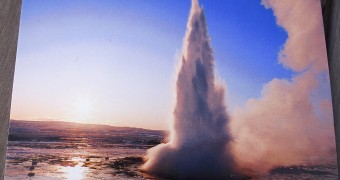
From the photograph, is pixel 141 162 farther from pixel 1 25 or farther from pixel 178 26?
pixel 1 25

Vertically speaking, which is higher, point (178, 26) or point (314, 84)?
point (178, 26)

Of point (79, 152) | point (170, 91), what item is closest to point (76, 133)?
point (79, 152)

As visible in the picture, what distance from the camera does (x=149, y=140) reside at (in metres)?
1.04

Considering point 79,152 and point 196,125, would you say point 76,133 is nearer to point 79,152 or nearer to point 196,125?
point 79,152

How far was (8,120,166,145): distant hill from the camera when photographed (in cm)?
104

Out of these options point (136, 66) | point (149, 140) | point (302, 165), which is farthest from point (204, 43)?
point (302, 165)

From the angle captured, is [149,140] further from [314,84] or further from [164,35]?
[314,84]

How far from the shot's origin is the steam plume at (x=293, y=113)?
0.97m

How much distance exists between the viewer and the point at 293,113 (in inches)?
38.8

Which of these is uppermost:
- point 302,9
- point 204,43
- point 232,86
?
point 302,9

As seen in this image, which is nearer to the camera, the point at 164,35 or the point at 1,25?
the point at 1,25

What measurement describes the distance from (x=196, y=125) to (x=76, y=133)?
1.19 feet

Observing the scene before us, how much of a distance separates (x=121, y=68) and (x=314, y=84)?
56 centimetres

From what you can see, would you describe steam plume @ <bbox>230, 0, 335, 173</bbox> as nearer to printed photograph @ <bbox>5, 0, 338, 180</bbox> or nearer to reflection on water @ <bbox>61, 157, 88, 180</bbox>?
printed photograph @ <bbox>5, 0, 338, 180</bbox>
